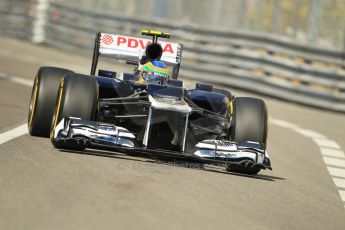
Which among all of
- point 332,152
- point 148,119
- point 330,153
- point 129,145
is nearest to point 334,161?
point 330,153

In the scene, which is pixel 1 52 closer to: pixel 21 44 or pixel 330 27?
pixel 21 44

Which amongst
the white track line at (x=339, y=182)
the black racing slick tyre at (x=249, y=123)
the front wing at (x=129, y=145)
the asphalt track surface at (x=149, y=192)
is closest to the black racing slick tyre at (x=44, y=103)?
the asphalt track surface at (x=149, y=192)

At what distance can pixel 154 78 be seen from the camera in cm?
1149

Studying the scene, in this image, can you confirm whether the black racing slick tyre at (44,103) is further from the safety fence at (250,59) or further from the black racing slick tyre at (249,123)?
the safety fence at (250,59)

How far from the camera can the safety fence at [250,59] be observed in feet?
70.7

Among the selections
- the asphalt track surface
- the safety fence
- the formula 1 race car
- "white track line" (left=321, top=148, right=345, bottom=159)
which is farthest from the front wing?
the safety fence

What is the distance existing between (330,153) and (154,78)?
11.9 feet

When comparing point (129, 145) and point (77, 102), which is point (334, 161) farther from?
point (77, 102)

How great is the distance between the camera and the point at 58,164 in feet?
28.8

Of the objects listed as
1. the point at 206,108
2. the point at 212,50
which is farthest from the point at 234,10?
the point at 206,108

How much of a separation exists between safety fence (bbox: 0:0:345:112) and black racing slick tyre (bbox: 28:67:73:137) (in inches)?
449

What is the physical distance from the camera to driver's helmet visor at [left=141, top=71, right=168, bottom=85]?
11.5 metres

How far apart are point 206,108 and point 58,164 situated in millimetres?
2534

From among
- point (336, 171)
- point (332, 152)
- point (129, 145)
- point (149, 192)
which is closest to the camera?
point (149, 192)
